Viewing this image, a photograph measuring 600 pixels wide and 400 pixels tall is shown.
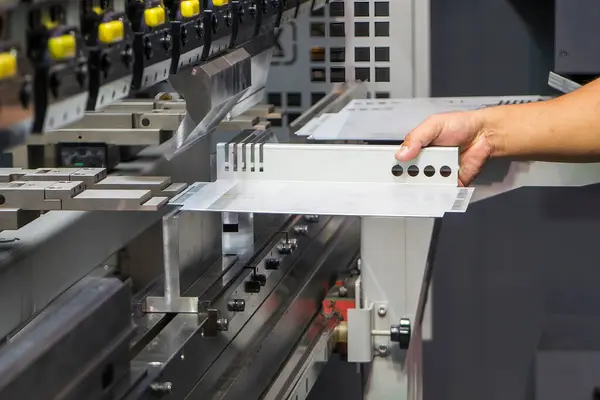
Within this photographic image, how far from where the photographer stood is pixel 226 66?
83.8 inches

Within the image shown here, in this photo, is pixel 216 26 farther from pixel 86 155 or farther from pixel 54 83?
pixel 86 155

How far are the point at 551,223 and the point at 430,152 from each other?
1.68 m

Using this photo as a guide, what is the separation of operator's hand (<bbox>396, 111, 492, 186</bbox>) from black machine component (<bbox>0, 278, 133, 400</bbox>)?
695mm

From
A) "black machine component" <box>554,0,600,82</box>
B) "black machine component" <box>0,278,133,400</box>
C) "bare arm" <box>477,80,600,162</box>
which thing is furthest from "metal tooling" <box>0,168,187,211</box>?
"black machine component" <box>554,0,600,82</box>

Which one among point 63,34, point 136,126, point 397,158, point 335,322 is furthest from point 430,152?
point 63,34

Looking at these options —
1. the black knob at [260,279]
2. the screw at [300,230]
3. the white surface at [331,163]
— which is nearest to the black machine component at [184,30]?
the white surface at [331,163]

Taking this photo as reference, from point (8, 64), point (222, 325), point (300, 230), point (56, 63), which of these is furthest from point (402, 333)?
point (8, 64)

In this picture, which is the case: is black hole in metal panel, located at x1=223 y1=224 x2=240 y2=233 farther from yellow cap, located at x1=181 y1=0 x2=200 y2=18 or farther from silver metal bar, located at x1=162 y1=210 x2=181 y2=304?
yellow cap, located at x1=181 y1=0 x2=200 y2=18

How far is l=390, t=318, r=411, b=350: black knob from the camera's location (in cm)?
257

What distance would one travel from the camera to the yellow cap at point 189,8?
1.71m

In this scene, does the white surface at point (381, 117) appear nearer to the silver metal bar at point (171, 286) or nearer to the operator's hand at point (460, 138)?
the operator's hand at point (460, 138)

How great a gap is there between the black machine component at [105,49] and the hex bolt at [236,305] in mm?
678

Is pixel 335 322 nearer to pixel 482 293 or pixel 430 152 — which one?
pixel 430 152

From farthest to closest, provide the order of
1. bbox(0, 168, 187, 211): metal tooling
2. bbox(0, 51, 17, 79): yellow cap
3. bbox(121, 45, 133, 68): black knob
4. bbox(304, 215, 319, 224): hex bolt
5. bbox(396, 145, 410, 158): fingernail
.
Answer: bbox(304, 215, 319, 224): hex bolt → bbox(396, 145, 410, 158): fingernail → bbox(0, 168, 187, 211): metal tooling → bbox(121, 45, 133, 68): black knob → bbox(0, 51, 17, 79): yellow cap
